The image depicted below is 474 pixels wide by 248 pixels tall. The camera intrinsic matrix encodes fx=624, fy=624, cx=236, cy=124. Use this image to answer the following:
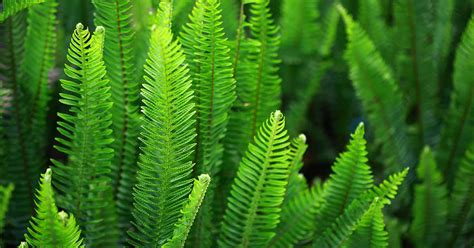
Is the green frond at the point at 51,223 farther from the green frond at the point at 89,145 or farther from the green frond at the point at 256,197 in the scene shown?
the green frond at the point at 256,197

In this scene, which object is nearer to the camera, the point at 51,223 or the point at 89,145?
the point at 51,223

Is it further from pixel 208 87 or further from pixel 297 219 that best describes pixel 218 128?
pixel 297 219

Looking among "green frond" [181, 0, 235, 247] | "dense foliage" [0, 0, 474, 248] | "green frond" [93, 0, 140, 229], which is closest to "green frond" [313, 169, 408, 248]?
"dense foliage" [0, 0, 474, 248]

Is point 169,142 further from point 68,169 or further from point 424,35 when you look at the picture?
point 424,35

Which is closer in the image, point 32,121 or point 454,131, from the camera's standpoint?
point 32,121

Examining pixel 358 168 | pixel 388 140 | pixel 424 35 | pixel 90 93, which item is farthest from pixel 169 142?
pixel 424 35

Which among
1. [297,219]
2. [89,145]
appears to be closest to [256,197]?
[297,219]

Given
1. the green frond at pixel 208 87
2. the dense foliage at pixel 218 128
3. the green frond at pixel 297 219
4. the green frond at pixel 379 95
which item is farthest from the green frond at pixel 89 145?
the green frond at pixel 379 95
